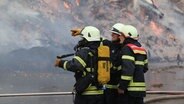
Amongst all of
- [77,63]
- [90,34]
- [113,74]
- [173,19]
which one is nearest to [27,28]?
[173,19]

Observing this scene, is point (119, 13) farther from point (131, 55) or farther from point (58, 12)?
point (131, 55)

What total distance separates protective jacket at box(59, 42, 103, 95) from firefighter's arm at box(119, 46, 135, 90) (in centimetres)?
28

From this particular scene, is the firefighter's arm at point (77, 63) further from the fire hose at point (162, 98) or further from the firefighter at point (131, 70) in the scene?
the fire hose at point (162, 98)

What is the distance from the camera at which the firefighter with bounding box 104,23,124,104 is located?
17.3 feet

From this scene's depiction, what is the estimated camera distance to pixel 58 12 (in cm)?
1587

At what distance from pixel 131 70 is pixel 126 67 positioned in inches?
2.5

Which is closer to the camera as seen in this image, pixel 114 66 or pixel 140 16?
pixel 114 66

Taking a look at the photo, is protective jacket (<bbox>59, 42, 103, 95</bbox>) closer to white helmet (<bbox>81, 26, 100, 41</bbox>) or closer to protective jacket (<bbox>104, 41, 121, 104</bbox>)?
white helmet (<bbox>81, 26, 100, 41</bbox>)

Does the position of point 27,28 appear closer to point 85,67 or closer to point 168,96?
point 168,96

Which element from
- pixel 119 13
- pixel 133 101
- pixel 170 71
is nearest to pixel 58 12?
pixel 119 13

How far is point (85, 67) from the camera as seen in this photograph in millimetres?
5016

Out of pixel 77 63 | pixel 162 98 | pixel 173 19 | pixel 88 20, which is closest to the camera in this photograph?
pixel 77 63

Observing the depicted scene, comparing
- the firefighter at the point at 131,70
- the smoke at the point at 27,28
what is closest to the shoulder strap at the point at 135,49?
the firefighter at the point at 131,70

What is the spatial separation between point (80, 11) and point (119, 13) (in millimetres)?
1479
